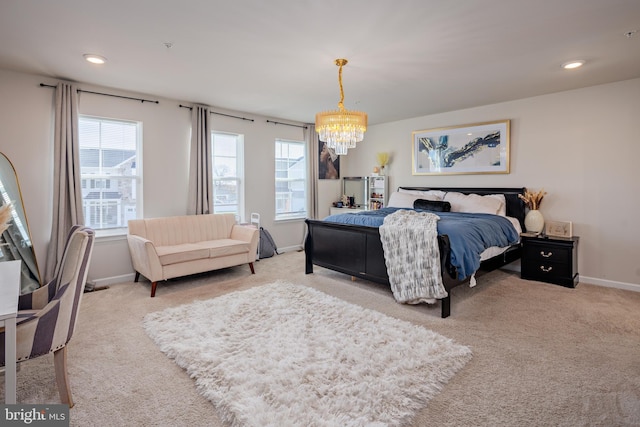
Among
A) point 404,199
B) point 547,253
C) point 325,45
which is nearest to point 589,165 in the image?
point 547,253

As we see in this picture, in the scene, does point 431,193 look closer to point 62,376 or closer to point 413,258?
point 413,258

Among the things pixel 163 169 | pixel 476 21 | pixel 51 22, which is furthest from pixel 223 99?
pixel 476 21

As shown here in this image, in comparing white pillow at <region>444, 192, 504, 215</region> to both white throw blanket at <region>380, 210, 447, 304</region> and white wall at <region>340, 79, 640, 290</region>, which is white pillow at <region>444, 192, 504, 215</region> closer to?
white wall at <region>340, 79, 640, 290</region>

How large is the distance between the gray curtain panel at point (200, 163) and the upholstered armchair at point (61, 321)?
2902 millimetres

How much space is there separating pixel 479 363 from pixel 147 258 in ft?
11.1

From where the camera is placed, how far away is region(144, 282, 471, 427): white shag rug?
176cm

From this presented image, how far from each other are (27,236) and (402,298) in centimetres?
397

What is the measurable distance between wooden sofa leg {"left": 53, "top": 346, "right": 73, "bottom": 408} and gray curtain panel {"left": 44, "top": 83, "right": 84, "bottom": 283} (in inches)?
93.1

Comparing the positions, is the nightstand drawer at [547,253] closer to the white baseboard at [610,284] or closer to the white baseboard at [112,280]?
the white baseboard at [610,284]

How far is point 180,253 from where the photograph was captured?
3.84 metres

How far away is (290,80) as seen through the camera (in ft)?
12.4

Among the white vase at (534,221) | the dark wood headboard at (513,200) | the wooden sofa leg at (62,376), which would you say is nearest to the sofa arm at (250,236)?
the wooden sofa leg at (62,376)

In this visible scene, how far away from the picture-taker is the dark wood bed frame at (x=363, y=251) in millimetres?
3102

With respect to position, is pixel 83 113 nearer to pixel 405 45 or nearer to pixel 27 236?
pixel 27 236
